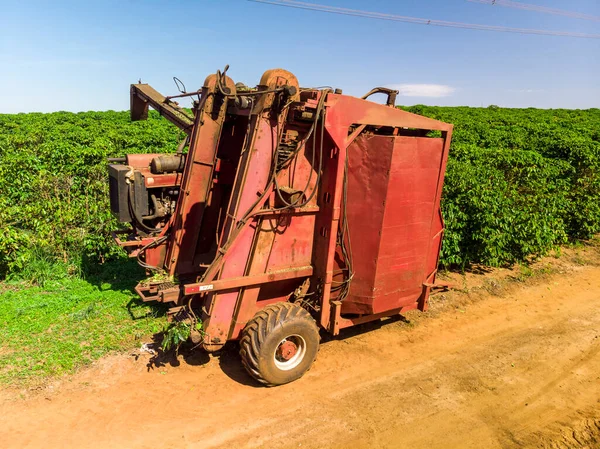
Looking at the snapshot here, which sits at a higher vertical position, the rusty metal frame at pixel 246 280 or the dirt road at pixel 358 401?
the rusty metal frame at pixel 246 280

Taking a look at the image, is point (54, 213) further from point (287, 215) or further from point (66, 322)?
point (287, 215)

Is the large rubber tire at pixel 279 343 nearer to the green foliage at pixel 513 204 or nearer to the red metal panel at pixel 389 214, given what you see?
the red metal panel at pixel 389 214

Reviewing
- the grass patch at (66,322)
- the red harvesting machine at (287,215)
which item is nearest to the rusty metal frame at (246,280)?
the red harvesting machine at (287,215)

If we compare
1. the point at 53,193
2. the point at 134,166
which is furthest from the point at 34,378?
the point at 53,193

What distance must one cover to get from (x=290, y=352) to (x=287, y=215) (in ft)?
5.38

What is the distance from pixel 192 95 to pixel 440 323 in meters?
5.24

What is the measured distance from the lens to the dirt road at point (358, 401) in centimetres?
425

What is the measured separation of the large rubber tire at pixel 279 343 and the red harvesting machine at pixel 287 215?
0.05ft

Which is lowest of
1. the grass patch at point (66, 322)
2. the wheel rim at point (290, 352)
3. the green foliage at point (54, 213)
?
the grass patch at point (66, 322)

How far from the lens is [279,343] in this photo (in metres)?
4.86

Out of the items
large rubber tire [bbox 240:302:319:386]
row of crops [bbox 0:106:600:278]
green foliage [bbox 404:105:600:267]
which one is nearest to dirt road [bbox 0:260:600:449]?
large rubber tire [bbox 240:302:319:386]

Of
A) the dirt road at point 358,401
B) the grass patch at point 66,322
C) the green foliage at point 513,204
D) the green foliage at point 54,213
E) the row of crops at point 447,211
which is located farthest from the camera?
the green foliage at point 513,204

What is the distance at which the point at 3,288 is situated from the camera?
7.21 meters

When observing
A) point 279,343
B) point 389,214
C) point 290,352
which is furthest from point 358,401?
point 389,214
